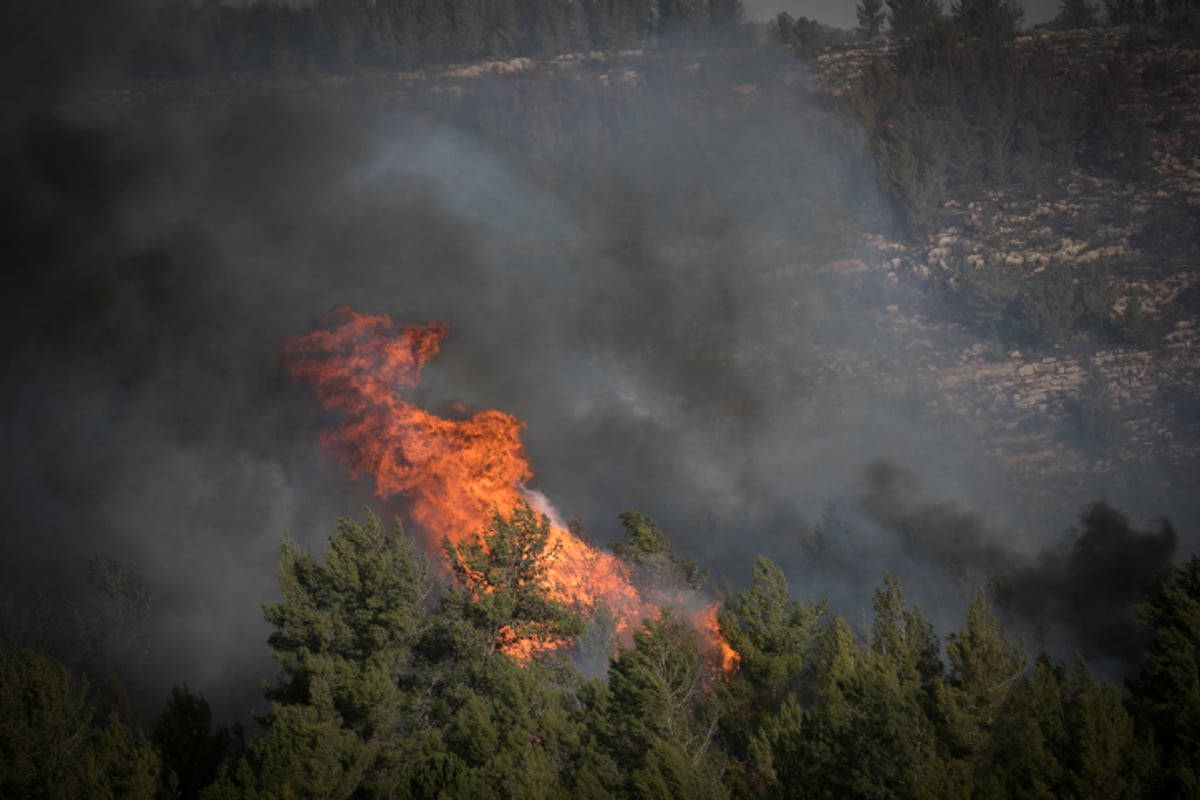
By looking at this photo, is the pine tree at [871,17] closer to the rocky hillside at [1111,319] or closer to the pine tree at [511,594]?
the rocky hillside at [1111,319]

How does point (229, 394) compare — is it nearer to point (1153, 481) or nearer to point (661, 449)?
point (661, 449)

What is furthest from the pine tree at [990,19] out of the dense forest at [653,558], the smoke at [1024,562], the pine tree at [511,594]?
the pine tree at [511,594]

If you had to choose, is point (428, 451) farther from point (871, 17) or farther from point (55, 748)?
point (871, 17)

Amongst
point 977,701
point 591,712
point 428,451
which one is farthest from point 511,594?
point 428,451

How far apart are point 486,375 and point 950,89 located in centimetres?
4516

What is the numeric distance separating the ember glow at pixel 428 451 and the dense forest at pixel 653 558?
1.30 meters

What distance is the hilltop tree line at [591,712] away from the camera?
2120 cm

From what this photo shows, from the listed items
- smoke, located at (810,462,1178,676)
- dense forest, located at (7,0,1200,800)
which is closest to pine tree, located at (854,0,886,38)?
dense forest, located at (7,0,1200,800)

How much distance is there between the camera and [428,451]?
1945 inches

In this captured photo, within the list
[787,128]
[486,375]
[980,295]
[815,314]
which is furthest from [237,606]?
[787,128]

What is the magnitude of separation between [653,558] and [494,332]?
31.2 metres

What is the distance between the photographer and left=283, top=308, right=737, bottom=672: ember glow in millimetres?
42906

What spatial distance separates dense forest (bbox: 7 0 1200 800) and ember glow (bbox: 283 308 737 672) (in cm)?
130

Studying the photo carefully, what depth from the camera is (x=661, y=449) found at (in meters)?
64.1
